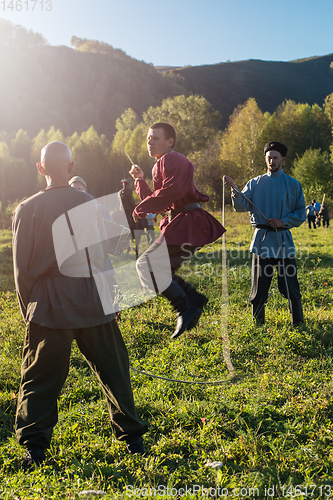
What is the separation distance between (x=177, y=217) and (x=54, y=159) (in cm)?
123

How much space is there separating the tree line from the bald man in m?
29.9

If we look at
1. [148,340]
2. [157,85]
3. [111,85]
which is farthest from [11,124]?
[148,340]

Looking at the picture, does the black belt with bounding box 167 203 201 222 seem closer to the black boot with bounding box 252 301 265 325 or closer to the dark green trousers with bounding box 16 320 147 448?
the dark green trousers with bounding box 16 320 147 448

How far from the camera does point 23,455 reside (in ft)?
9.55

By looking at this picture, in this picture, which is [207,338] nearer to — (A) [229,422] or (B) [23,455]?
(A) [229,422]

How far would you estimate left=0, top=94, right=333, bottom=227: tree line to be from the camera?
43000 millimetres

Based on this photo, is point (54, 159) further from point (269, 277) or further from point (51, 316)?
point (269, 277)

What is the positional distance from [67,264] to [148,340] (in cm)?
273

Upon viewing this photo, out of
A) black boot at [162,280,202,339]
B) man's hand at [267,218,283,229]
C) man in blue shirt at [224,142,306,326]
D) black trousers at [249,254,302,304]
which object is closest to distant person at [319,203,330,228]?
man in blue shirt at [224,142,306,326]

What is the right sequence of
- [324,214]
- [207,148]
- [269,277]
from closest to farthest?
[269,277] → [324,214] → [207,148]

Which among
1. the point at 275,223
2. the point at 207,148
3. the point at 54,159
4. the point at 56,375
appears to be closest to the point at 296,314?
the point at 275,223

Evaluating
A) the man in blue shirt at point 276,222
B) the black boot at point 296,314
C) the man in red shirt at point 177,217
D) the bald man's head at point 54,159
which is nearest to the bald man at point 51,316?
the bald man's head at point 54,159

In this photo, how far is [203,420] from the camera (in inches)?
124

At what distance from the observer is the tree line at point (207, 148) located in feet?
141
